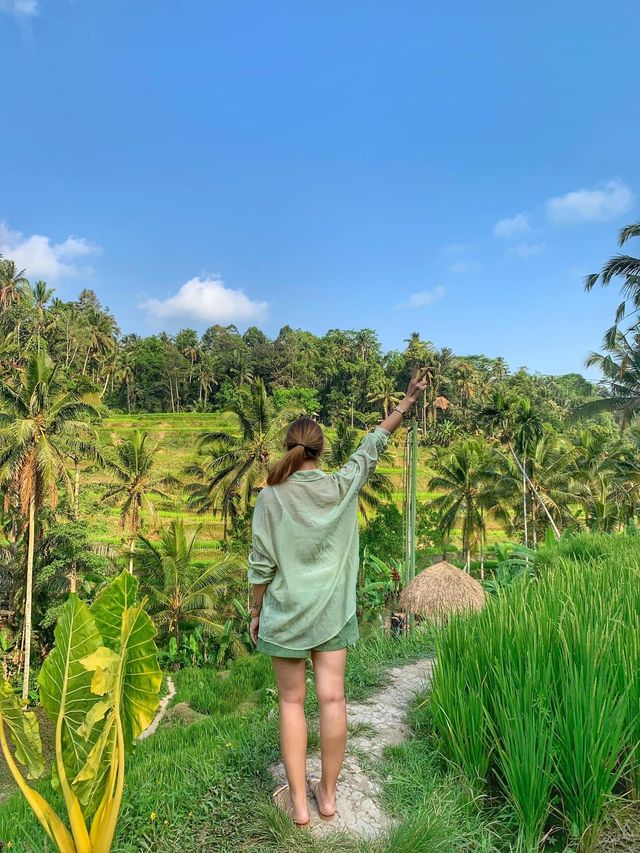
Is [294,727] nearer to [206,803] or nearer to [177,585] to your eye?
[206,803]

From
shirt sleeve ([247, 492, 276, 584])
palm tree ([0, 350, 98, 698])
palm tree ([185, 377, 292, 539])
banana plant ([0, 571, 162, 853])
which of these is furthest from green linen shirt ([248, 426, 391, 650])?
palm tree ([185, 377, 292, 539])

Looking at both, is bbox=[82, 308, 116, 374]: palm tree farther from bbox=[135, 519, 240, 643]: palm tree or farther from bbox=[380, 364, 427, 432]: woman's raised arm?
bbox=[380, 364, 427, 432]: woman's raised arm

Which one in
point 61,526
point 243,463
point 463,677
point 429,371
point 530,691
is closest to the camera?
point 530,691

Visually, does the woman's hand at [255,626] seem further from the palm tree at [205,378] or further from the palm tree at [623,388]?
the palm tree at [205,378]

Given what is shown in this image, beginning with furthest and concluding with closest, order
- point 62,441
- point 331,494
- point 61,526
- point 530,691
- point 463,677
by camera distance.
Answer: point 61,526 → point 62,441 → point 463,677 → point 530,691 → point 331,494

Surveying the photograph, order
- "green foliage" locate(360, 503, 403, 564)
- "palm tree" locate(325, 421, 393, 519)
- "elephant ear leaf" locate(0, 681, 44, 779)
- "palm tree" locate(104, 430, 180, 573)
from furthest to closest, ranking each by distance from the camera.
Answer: "green foliage" locate(360, 503, 403, 564), "palm tree" locate(325, 421, 393, 519), "palm tree" locate(104, 430, 180, 573), "elephant ear leaf" locate(0, 681, 44, 779)

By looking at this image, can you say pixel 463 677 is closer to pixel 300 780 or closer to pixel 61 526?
pixel 300 780

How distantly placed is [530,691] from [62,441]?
17.6m

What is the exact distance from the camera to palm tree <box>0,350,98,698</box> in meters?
16.4

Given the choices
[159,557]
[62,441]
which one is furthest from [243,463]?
[62,441]

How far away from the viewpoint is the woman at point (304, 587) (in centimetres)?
194

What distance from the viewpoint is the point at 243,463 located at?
21141mm

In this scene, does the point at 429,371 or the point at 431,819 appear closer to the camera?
the point at 431,819

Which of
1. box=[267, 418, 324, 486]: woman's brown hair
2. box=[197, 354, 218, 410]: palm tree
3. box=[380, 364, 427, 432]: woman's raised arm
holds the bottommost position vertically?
box=[267, 418, 324, 486]: woman's brown hair
